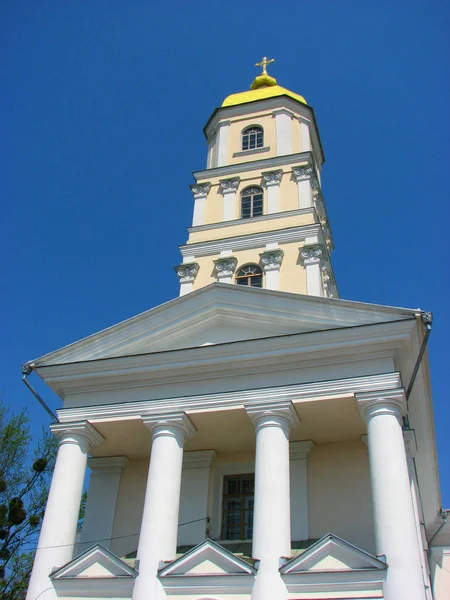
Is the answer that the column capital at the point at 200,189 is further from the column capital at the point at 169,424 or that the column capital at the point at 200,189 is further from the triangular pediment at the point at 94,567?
the triangular pediment at the point at 94,567

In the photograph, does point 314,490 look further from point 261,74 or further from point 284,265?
point 261,74

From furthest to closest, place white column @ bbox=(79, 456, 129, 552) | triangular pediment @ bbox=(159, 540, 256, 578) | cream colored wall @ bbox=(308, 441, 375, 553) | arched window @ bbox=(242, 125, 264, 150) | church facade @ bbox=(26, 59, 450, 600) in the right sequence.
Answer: arched window @ bbox=(242, 125, 264, 150), white column @ bbox=(79, 456, 129, 552), cream colored wall @ bbox=(308, 441, 375, 553), triangular pediment @ bbox=(159, 540, 256, 578), church facade @ bbox=(26, 59, 450, 600)

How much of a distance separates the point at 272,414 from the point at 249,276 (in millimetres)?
7050

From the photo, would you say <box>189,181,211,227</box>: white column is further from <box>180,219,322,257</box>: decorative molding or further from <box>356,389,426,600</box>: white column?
<box>356,389,426,600</box>: white column

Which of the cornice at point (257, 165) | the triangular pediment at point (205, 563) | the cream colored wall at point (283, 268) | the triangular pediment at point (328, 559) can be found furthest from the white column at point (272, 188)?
the triangular pediment at point (328, 559)

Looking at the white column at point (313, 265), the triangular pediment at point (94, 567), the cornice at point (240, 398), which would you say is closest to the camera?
the triangular pediment at point (94, 567)

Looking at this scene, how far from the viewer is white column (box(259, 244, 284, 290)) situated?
18688mm

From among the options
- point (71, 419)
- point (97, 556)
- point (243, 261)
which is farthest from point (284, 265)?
point (97, 556)

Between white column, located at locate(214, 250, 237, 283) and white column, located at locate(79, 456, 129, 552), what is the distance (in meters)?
6.28

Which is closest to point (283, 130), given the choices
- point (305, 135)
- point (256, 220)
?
point (305, 135)

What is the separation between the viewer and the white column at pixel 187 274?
1948cm

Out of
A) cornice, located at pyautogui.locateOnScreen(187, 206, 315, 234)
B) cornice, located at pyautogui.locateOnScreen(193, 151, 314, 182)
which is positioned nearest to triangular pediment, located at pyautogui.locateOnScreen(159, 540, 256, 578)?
cornice, located at pyautogui.locateOnScreen(187, 206, 315, 234)

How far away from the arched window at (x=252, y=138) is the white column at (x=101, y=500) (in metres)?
12.5

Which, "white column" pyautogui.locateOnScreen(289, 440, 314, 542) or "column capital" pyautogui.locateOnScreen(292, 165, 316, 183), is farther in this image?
"column capital" pyautogui.locateOnScreen(292, 165, 316, 183)
